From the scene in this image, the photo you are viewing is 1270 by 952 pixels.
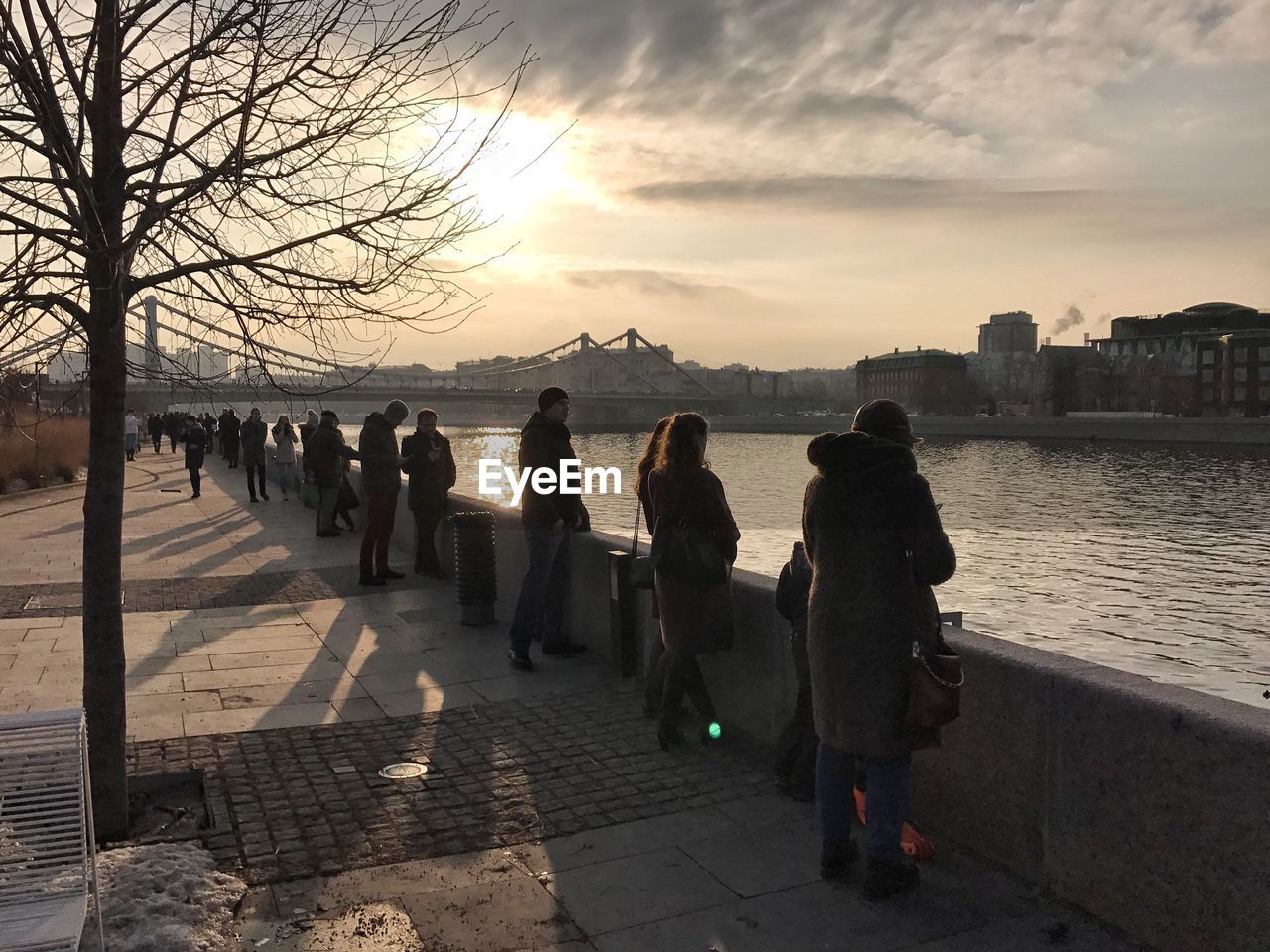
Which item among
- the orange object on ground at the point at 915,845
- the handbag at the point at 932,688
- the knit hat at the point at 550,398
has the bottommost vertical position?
the orange object on ground at the point at 915,845

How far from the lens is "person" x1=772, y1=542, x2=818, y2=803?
180 inches

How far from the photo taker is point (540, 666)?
7211 mm

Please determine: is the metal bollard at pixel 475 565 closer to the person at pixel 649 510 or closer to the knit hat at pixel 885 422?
the person at pixel 649 510

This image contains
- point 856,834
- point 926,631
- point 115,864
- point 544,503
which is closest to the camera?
point 926,631

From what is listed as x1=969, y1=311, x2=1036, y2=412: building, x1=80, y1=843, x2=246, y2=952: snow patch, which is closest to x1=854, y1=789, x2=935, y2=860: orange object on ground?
x1=80, y1=843, x2=246, y2=952: snow patch

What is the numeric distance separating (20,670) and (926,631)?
5961 millimetres

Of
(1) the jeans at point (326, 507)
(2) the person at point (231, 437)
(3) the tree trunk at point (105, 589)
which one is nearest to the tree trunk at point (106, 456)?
(3) the tree trunk at point (105, 589)

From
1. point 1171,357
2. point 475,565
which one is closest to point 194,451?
point 475,565

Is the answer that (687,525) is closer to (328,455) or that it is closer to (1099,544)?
(328,455)

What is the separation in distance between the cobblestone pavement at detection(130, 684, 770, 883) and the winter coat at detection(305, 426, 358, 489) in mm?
8033

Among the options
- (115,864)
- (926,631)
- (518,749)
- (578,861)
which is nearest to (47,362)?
(115,864)

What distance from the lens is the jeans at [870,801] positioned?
384cm

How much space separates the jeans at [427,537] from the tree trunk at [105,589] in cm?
622

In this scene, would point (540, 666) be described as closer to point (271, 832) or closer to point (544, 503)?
point (544, 503)
